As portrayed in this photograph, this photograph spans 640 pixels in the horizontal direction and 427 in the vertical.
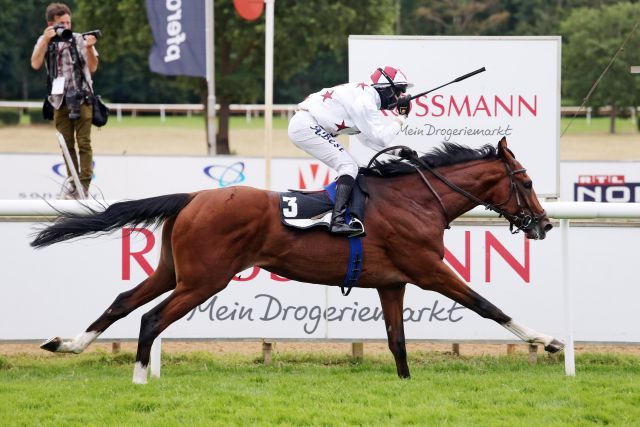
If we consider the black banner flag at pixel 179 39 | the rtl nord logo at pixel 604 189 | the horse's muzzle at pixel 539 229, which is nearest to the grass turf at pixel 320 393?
the horse's muzzle at pixel 539 229

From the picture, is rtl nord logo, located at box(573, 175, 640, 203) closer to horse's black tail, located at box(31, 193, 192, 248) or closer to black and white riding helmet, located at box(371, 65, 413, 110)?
black and white riding helmet, located at box(371, 65, 413, 110)

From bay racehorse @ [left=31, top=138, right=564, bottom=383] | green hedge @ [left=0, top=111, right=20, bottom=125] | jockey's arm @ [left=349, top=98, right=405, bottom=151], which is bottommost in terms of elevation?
green hedge @ [left=0, top=111, right=20, bottom=125]

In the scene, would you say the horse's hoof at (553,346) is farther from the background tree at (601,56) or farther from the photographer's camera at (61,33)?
the background tree at (601,56)

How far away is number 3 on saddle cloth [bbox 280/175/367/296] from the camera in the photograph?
692 cm

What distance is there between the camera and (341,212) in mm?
6902

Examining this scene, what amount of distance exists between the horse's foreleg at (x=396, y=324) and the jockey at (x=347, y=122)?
540 mm

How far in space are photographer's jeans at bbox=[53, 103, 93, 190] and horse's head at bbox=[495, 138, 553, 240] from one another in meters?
4.38

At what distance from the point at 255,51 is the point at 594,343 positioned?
24.2 m

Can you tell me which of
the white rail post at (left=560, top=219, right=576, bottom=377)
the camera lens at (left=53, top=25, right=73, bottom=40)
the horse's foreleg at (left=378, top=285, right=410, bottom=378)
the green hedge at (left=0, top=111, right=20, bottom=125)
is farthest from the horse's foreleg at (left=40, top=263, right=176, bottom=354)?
the green hedge at (left=0, top=111, right=20, bottom=125)

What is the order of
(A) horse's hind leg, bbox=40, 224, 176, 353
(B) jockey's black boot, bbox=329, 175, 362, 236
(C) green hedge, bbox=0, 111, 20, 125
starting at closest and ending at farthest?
1. (B) jockey's black boot, bbox=329, 175, 362, 236
2. (A) horse's hind leg, bbox=40, 224, 176, 353
3. (C) green hedge, bbox=0, 111, 20, 125

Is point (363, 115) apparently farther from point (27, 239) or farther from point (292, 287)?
point (27, 239)

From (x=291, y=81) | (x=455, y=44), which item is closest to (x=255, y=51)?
(x=455, y=44)

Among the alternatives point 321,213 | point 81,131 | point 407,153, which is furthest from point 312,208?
point 81,131

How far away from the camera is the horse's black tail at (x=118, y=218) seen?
6.93m
